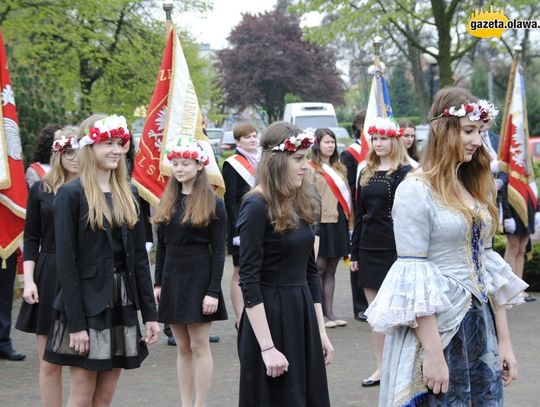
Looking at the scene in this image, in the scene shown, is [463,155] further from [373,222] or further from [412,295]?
[373,222]

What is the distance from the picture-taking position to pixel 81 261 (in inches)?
177

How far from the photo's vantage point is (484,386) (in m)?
3.67

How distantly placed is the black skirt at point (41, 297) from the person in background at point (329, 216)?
3694 mm

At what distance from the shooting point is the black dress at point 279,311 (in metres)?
4.11

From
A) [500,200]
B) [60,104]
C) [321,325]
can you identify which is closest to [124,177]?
[321,325]

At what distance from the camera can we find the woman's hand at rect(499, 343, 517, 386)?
383 centimetres

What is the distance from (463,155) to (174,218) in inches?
108

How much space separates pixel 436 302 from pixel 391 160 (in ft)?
12.3

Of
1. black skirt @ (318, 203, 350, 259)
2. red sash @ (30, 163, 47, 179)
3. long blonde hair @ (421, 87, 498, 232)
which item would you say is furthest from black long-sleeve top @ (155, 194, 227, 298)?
black skirt @ (318, 203, 350, 259)

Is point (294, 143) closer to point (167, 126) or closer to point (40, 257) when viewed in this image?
point (40, 257)

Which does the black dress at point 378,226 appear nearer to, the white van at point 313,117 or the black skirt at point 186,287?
the black skirt at point 186,287

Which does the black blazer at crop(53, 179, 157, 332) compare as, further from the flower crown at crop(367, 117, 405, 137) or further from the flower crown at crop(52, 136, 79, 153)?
the flower crown at crop(367, 117, 405, 137)

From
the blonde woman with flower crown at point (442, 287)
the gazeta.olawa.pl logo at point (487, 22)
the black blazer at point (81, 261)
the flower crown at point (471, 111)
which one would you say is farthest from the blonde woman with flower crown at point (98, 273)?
the gazeta.olawa.pl logo at point (487, 22)

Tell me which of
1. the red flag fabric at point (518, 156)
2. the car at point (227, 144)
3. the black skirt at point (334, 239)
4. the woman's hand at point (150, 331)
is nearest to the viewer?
the woman's hand at point (150, 331)
